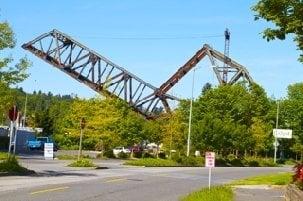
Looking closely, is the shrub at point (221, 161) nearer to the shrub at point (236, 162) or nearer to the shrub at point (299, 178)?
the shrub at point (236, 162)

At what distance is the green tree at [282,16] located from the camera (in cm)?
1659

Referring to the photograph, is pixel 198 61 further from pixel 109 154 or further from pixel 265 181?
pixel 265 181

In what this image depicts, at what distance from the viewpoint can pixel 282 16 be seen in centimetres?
1698

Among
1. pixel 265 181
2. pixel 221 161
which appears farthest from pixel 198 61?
pixel 265 181

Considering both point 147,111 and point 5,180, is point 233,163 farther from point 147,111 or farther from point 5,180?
→ point 5,180

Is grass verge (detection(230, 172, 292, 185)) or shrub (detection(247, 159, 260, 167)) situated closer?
grass verge (detection(230, 172, 292, 185))

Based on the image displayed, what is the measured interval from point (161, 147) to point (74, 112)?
620 inches

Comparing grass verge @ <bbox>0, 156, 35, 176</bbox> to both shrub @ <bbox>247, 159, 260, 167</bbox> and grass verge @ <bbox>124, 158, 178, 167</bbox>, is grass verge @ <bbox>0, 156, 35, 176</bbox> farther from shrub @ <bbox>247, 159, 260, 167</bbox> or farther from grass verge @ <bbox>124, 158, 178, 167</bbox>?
shrub @ <bbox>247, 159, 260, 167</bbox>

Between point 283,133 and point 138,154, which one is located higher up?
point 283,133

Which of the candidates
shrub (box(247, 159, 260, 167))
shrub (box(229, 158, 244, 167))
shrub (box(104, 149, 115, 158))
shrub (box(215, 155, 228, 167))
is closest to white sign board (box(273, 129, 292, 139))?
shrub (box(247, 159, 260, 167))

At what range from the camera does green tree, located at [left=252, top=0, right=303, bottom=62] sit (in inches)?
653

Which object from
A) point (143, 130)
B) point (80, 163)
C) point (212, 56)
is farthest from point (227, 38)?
point (80, 163)

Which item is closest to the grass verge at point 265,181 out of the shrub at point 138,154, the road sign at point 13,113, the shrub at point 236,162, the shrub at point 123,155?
the road sign at point 13,113

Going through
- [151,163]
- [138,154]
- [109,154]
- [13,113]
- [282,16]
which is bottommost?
[151,163]
